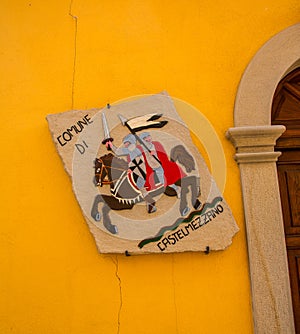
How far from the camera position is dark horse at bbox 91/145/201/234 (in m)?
2.34

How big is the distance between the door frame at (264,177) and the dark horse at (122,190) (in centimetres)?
40

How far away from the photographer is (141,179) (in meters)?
2.40

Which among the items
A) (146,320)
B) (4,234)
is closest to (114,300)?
(146,320)

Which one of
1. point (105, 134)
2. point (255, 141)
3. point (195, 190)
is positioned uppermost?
point (105, 134)

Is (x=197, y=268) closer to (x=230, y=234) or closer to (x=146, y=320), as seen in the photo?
(x=230, y=234)

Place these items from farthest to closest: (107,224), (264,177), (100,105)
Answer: (100,105) < (264,177) < (107,224)

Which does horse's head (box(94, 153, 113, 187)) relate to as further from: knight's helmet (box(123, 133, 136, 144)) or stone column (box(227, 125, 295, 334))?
stone column (box(227, 125, 295, 334))

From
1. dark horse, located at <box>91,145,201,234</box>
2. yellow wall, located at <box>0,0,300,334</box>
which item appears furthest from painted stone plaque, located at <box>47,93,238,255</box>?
yellow wall, located at <box>0,0,300,334</box>

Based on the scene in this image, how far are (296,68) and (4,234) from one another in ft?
8.52

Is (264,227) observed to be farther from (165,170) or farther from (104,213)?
(104,213)

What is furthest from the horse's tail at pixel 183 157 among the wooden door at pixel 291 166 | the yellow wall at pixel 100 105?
the wooden door at pixel 291 166

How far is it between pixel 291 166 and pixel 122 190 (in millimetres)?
1334

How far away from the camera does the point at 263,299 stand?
2.26 m

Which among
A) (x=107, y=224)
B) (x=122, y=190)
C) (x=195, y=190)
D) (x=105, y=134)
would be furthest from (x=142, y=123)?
(x=107, y=224)
